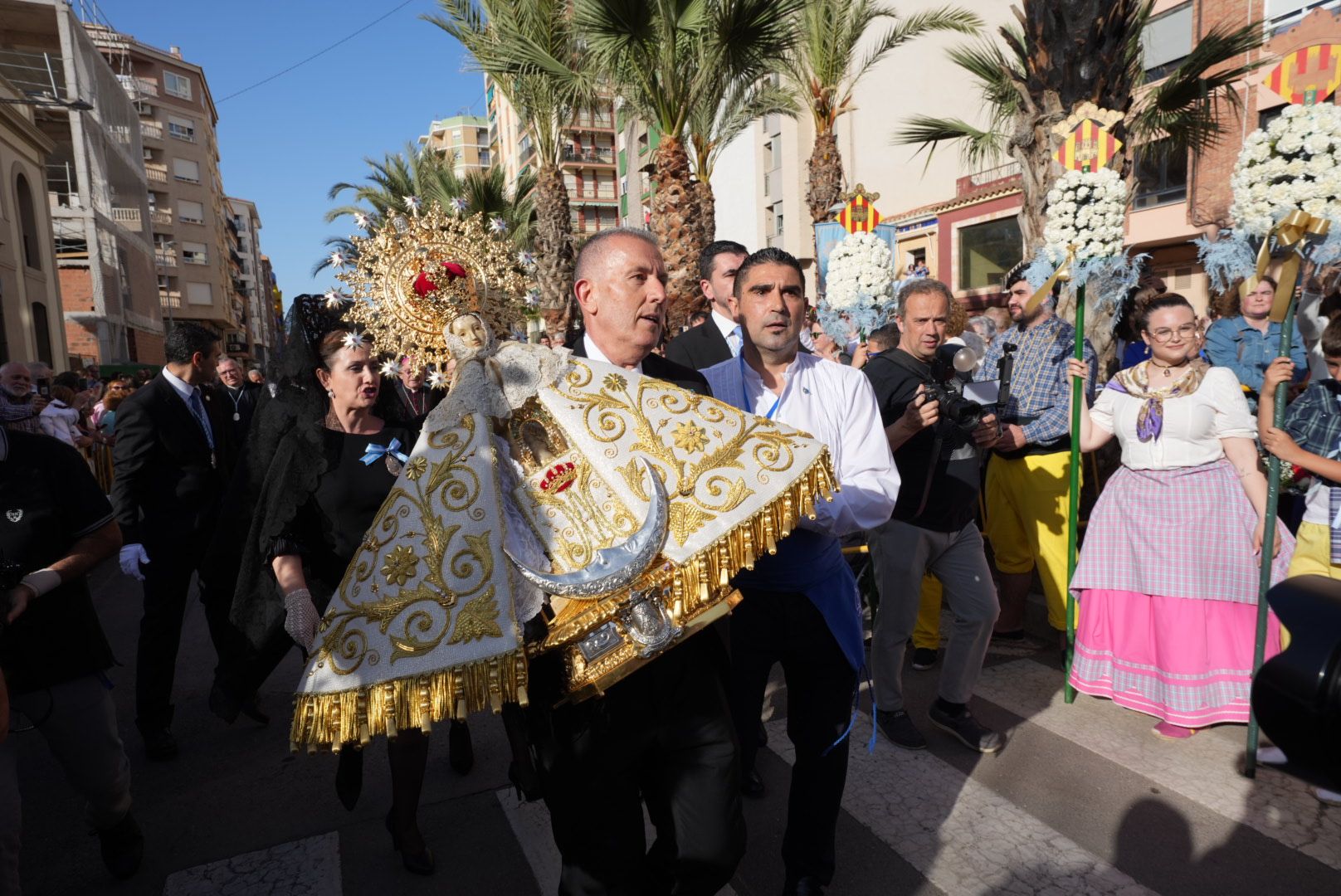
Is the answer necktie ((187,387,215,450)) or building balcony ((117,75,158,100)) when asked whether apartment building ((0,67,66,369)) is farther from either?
building balcony ((117,75,158,100))

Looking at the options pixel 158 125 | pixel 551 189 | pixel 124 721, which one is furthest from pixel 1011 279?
pixel 158 125

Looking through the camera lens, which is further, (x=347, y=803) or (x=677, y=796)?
(x=347, y=803)

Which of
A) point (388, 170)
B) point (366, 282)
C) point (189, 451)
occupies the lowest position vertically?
point (189, 451)

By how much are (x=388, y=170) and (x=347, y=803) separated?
2468 cm

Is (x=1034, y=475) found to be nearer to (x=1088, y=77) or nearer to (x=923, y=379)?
(x=923, y=379)

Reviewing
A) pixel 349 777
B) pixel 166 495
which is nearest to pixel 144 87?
pixel 166 495

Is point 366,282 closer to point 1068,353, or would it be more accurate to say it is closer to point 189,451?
point 189,451

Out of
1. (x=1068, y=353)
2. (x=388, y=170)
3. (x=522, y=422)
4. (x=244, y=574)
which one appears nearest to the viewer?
(x=522, y=422)

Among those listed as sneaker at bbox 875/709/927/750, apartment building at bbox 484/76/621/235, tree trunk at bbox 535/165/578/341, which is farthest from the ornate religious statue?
apartment building at bbox 484/76/621/235

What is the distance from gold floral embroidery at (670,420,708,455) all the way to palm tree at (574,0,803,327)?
385 inches

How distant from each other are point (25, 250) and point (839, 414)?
25.9 metres

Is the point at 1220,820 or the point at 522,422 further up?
the point at 522,422

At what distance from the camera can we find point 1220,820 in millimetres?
3104

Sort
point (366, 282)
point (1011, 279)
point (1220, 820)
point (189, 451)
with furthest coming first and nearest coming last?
point (1011, 279) < point (189, 451) < point (1220, 820) < point (366, 282)
